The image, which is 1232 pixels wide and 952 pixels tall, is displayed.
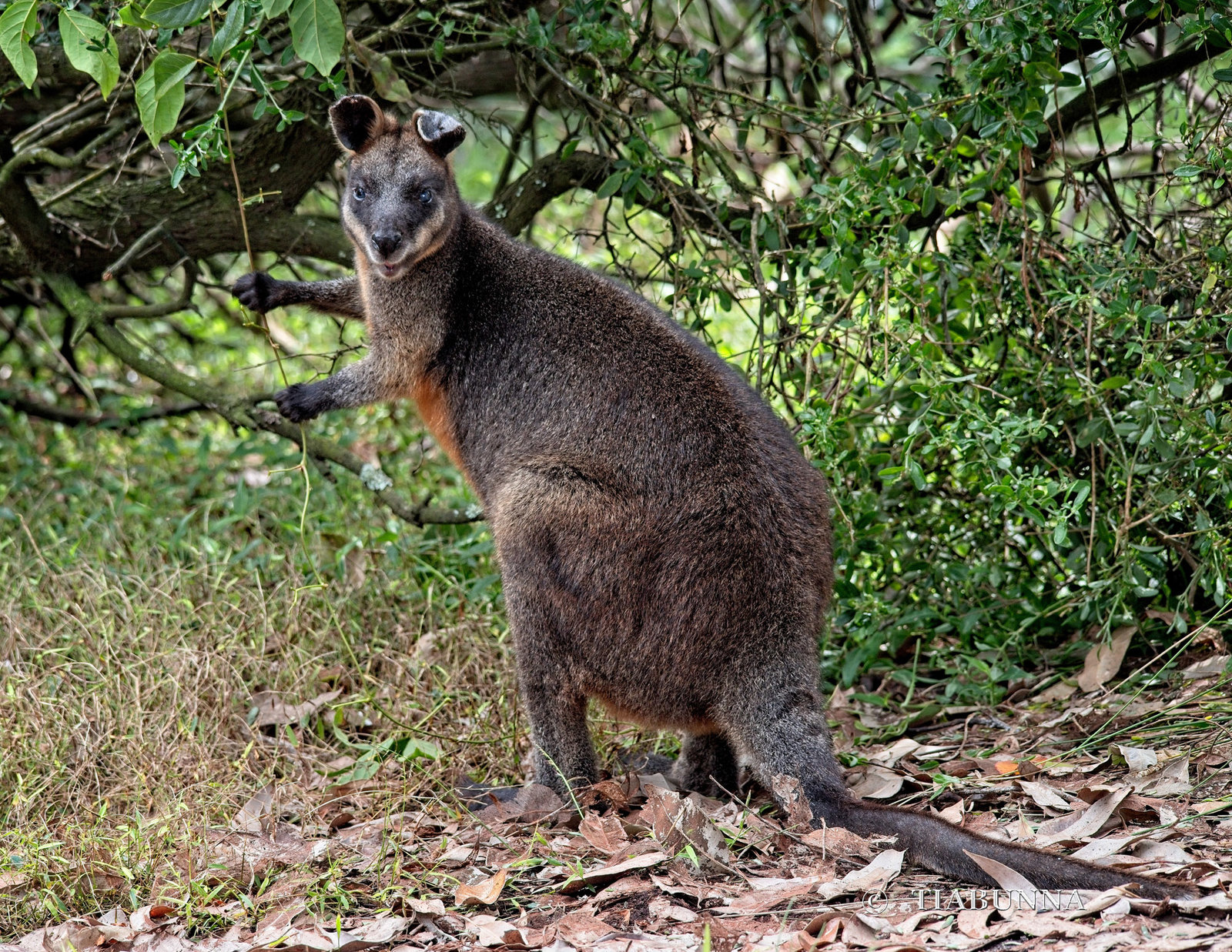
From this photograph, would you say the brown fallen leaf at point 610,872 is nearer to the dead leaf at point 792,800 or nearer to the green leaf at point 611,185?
the dead leaf at point 792,800

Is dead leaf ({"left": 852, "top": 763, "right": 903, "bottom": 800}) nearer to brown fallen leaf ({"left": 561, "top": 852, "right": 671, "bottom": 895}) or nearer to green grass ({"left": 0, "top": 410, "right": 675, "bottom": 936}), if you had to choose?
brown fallen leaf ({"left": 561, "top": 852, "right": 671, "bottom": 895})

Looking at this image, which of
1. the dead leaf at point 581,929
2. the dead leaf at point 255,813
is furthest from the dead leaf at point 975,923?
the dead leaf at point 255,813

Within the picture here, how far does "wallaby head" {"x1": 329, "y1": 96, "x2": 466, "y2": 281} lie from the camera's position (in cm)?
469

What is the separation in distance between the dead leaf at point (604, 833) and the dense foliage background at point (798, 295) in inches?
33.8

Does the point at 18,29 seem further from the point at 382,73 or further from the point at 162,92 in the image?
the point at 382,73

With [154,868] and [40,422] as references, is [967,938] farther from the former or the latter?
[40,422]

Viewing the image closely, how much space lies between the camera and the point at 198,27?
17.0 feet

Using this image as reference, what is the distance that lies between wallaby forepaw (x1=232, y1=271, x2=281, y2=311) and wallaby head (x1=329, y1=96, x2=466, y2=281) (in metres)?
0.41

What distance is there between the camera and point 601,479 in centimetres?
436

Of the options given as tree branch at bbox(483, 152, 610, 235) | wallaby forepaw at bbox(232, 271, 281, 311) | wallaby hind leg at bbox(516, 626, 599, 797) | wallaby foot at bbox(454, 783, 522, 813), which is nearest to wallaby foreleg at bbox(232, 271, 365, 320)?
wallaby forepaw at bbox(232, 271, 281, 311)

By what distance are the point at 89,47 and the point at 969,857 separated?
3477mm

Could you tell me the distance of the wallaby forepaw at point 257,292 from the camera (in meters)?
5.02

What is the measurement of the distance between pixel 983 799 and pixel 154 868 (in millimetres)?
2759

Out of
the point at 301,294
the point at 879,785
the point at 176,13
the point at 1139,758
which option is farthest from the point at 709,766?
the point at 176,13
